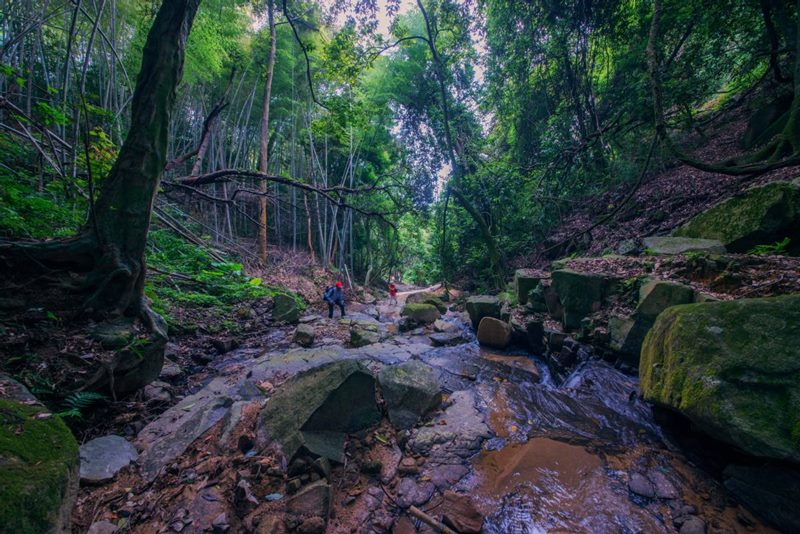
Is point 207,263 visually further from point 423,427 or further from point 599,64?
point 599,64

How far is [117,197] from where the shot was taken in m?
2.94

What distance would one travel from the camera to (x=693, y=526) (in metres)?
1.73

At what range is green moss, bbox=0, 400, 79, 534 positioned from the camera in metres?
1.06

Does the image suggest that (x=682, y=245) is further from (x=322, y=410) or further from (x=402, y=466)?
(x=322, y=410)

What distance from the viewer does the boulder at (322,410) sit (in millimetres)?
2197

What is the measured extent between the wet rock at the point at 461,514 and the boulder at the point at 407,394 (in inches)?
31.0

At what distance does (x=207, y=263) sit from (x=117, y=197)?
295 cm

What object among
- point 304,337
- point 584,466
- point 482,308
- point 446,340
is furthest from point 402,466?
point 482,308

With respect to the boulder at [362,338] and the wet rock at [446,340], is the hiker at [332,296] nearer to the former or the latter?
the boulder at [362,338]

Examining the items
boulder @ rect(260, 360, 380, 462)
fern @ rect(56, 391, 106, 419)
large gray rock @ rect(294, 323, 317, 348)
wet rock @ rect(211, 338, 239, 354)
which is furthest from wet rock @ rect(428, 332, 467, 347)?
fern @ rect(56, 391, 106, 419)

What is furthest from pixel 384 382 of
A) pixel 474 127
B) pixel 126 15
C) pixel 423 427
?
pixel 474 127

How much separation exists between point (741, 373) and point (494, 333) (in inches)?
145

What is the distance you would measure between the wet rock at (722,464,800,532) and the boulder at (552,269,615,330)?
2.55 meters

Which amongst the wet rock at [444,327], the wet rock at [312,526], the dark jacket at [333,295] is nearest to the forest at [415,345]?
the wet rock at [312,526]
